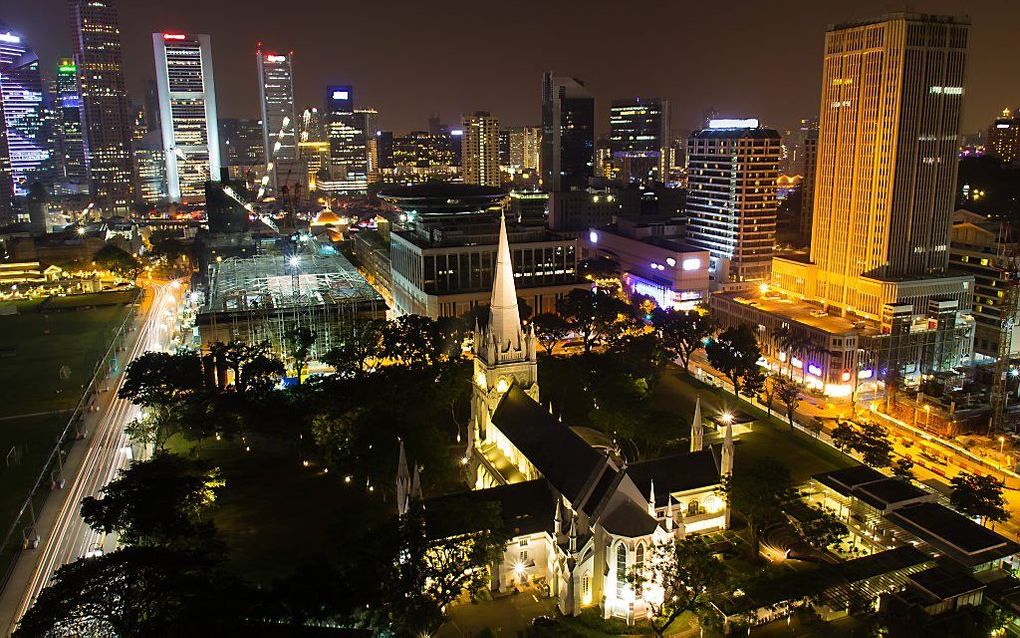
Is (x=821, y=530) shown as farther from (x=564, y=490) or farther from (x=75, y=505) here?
(x=75, y=505)

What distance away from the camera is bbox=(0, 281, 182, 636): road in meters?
52.3

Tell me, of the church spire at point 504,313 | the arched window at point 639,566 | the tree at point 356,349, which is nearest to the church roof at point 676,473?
the arched window at point 639,566

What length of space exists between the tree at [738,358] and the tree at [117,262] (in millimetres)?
131852

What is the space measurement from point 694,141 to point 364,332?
9173 centimetres

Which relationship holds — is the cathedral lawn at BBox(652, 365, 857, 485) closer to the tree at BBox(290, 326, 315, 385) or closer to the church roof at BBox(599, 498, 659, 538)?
the church roof at BBox(599, 498, 659, 538)

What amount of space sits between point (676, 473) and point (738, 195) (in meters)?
102

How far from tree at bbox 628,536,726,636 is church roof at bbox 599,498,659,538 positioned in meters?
1.38

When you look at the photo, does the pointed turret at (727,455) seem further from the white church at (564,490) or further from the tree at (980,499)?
the tree at (980,499)

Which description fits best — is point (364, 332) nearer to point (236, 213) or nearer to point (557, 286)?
point (557, 286)

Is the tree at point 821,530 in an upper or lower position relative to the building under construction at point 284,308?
lower

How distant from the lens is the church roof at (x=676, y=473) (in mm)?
54062

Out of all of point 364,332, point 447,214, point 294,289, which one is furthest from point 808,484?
point 447,214

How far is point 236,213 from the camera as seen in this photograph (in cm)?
18962

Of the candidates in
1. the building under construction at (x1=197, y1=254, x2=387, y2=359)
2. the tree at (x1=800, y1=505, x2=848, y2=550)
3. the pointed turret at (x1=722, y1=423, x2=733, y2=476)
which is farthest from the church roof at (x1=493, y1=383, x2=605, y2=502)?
the building under construction at (x1=197, y1=254, x2=387, y2=359)
